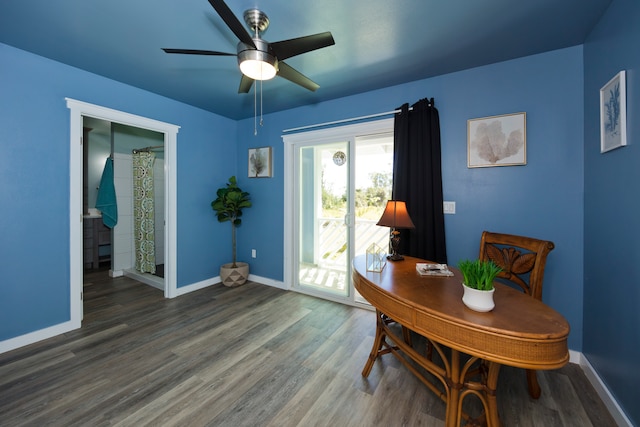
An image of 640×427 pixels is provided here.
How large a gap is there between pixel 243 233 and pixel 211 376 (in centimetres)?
246

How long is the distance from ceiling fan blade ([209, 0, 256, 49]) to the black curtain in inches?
67.2

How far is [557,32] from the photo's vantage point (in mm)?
A: 1890

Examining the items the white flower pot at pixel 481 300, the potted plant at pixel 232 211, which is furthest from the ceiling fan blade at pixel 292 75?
the potted plant at pixel 232 211

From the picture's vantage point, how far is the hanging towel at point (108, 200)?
13.9 ft

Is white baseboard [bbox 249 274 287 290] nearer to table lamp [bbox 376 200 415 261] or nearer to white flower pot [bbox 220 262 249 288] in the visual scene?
white flower pot [bbox 220 262 249 288]

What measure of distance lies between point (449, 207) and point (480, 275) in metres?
1.52

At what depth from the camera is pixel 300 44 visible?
1614 mm

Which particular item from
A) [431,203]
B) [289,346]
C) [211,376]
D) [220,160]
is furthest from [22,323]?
[431,203]

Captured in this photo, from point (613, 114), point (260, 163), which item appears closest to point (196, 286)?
point (260, 163)

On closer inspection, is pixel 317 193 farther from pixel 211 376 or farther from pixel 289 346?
pixel 211 376

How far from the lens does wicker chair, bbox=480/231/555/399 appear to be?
1.66 m

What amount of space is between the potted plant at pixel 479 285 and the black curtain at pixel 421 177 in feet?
4.39

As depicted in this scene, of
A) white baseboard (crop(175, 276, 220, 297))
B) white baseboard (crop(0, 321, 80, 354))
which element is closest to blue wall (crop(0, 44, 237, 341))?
white baseboard (crop(0, 321, 80, 354))

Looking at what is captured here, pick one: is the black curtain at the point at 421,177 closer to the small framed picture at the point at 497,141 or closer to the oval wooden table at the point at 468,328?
the small framed picture at the point at 497,141
